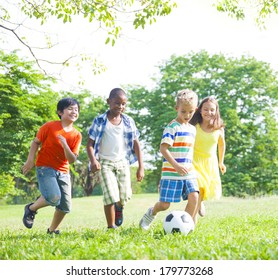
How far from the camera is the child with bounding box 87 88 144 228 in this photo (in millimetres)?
6367

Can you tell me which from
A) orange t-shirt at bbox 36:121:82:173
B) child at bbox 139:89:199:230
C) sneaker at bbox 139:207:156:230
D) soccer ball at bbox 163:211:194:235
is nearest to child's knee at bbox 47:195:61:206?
orange t-shirt at bbox 36:121:82:173

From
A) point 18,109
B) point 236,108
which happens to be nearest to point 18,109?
point 18,109

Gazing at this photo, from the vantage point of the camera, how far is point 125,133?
6605 mm

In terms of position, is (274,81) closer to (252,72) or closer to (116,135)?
(252,72)

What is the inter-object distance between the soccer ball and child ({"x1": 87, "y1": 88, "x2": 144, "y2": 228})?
0.87 metres

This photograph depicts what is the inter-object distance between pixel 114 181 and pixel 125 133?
2.29 ft

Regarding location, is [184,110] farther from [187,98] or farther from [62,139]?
[62,139]

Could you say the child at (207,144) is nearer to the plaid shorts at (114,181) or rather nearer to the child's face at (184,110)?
the child's face at (184,110)

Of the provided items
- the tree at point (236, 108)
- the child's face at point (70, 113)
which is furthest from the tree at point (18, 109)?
the child's face at point (70, 113)

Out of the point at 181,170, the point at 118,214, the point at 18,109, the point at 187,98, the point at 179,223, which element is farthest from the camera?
the point at 18,109

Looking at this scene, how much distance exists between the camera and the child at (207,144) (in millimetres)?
6863

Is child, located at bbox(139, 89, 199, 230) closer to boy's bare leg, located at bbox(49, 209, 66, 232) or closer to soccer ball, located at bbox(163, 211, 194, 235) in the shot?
soccer ball, located at bbox(163, 211, 194, 235)

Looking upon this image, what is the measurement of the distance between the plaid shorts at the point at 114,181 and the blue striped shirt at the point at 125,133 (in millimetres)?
160

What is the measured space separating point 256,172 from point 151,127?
8.45 metres
